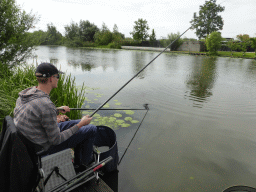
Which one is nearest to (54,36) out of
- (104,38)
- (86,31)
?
(86,31)

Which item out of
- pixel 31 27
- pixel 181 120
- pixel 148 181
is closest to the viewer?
pixel 148 181

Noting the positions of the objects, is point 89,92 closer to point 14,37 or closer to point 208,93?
point 14,37

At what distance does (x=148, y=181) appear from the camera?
7.43ft

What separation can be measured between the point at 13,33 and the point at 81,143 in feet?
15.3

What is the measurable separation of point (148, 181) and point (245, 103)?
16.0 ft

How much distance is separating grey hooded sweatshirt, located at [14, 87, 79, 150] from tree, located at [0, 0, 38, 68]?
4.17m

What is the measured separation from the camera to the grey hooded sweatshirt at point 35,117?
4.21 feet

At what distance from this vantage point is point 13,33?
4.78 metres

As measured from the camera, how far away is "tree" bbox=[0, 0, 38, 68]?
14.7 feet

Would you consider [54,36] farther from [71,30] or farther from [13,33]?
[13,33]

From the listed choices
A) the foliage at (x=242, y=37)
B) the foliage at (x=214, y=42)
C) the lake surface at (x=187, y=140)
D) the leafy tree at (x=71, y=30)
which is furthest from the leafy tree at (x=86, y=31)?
the lake surface at (x=187, y=140)

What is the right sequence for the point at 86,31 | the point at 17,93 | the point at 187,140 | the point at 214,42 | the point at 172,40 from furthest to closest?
the point at 86,31
the point at 172,40
the point at 214,42
the point at 187,140
the point at 17,93

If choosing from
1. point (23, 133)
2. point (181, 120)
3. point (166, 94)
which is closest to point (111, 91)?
point (166, 94)

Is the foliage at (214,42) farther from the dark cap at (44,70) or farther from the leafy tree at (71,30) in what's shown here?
the leafy tree at (71,30)
